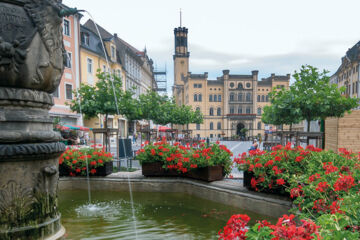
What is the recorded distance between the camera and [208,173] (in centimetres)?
491

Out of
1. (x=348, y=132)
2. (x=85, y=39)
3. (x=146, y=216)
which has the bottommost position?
(x=146, y=216)

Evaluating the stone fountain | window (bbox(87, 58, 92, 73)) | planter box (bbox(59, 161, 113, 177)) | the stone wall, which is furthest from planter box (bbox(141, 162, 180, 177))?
window (bbox(87, 58, 92, 73))

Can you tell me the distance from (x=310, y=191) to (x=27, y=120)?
9.81 feet

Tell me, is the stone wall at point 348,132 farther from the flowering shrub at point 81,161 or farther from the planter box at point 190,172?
the flowering shrub at point 81,161

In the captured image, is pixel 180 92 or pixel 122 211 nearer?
pixel 122 211

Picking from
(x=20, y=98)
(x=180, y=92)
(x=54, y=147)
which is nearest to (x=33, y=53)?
(x=20, y=98)

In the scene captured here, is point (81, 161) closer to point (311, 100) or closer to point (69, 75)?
point (311, 100)

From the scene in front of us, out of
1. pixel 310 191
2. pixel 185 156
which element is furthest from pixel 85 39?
pixel 310 191

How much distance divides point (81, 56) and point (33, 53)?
87.0 feet

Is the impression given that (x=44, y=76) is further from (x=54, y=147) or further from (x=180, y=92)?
(x=180, y=92)

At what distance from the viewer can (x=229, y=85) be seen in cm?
6919

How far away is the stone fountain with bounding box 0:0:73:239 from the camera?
2.37 meters

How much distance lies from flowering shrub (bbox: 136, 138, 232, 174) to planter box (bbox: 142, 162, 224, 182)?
96 mm

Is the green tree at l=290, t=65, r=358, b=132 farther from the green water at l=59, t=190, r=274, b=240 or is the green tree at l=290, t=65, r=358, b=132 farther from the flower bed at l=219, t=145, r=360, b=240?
the green water at l=59, t=190, r=274, b=240
